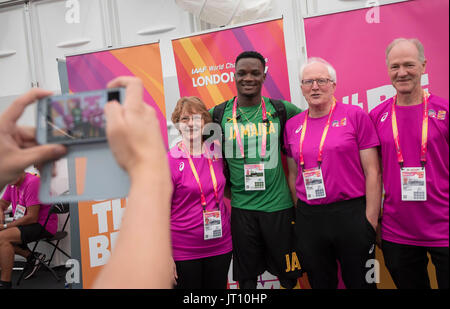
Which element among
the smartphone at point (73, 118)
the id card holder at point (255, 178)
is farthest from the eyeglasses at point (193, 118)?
the smartphone at point (73, 118)

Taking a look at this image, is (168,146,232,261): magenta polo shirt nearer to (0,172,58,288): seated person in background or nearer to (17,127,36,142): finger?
(17,127,36,142): finger

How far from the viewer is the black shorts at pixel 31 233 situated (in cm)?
364

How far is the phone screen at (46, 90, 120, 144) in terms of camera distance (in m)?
0.59

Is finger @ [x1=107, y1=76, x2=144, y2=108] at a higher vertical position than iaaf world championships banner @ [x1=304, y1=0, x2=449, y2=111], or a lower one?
lower

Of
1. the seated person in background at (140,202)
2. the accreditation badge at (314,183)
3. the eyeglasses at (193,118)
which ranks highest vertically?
the eyeglasses at (193,118)

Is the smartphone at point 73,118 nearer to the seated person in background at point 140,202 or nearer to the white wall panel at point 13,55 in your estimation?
the seated person in background at point 140,202

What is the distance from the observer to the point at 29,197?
3623 millimetres

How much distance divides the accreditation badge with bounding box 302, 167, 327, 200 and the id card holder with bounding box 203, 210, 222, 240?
58 cm

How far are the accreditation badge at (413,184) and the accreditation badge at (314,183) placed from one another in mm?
439

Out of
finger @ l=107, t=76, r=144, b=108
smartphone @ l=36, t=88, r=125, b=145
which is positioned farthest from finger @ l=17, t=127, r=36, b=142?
finger @ l=107, t=76, r=144, b=108

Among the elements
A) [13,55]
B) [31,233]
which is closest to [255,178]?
[31,233]

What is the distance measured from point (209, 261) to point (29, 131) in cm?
170
